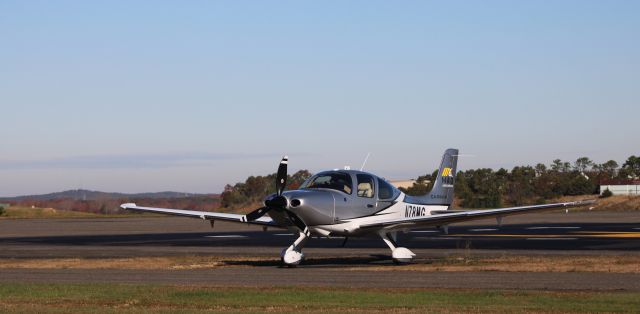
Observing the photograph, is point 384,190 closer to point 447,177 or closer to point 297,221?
point 297,221

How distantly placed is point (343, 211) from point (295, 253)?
1.64 m

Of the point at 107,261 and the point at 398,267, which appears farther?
the point at 107,261

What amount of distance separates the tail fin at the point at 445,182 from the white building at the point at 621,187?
79.0 metres

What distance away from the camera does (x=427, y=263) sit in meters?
26.0

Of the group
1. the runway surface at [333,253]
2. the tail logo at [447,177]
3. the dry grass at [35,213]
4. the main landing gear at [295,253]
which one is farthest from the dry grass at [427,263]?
the dry grass at [35,213]

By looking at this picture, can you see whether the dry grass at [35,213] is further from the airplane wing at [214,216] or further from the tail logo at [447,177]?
the airplane wing at [214,216]

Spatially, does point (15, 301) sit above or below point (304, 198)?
below

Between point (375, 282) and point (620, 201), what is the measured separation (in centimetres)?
7553

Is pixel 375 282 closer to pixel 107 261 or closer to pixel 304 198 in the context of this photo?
pixel 304 198

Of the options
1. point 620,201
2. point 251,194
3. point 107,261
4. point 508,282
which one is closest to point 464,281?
point 508,282

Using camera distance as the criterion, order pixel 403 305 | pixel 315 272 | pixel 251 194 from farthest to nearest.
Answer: pixel 251 194, pixel 315 272, pixel 403 305

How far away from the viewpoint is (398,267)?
974 inches

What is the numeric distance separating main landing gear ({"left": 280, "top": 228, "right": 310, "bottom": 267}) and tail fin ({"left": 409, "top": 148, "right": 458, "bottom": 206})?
6112 mm

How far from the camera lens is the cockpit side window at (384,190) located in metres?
27.2
